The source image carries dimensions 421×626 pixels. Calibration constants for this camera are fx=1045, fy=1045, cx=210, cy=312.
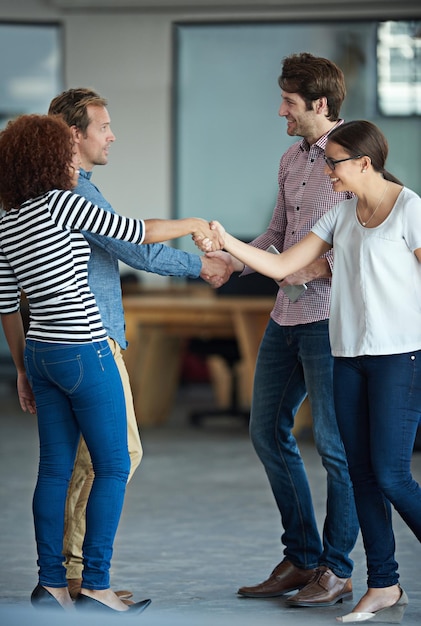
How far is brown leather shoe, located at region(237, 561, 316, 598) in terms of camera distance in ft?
9.77

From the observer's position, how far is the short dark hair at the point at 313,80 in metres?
2.87

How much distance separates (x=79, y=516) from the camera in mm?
2883

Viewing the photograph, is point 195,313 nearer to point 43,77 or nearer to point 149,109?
point 149,109

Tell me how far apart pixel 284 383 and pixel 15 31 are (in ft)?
23.1

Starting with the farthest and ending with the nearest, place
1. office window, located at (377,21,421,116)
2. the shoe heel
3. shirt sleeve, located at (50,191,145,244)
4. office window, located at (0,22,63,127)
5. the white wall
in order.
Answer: office window, located at (0,22,63,127), the white wall, office window, located at (377,21,421,116), the shoe heel, shirt sleeve, located at (50,191,145,244)

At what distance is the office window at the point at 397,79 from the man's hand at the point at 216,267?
5988 mm

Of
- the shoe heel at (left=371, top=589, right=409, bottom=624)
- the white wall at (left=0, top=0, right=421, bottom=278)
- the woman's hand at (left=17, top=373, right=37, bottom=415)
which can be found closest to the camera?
Answer: the shoe heel at (left=371, top=589, right=409, bottom=624)

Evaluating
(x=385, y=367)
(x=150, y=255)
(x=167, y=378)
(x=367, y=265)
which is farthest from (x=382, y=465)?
(x=167, y=378)

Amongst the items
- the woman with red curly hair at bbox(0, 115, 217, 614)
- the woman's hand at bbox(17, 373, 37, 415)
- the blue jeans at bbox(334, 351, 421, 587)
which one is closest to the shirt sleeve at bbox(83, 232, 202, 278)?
the woman with red curly hair at bbox(0, 115, 217, 614)

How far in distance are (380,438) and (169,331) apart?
426 centimetres

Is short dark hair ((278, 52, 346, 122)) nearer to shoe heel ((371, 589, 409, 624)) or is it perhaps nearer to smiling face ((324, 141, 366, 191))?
smiling face ((324, 141, 366, 191))

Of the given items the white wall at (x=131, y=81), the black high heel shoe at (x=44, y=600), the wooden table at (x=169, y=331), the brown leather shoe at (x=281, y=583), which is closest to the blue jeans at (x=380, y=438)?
the brown leather shoe at (x=281, y=583)

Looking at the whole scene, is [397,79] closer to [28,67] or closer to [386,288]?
[28,67]

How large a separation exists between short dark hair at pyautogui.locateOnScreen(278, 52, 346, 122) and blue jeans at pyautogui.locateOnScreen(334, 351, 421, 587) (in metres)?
0.75
